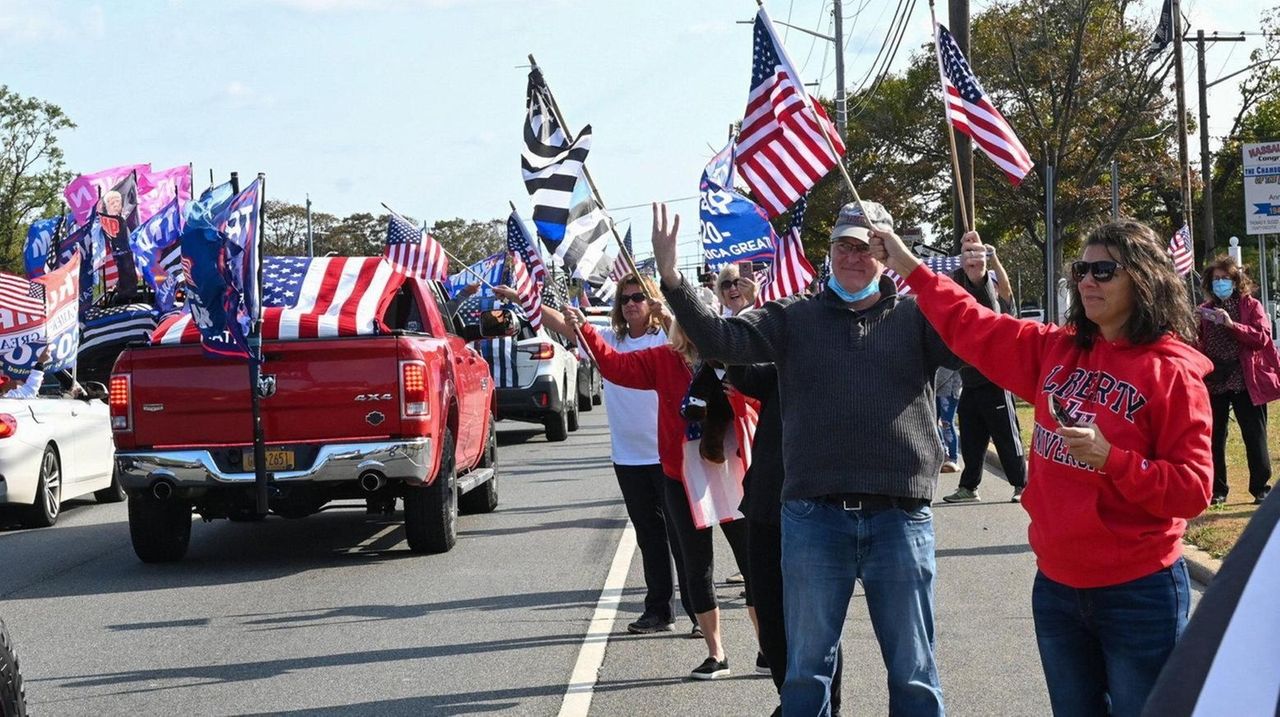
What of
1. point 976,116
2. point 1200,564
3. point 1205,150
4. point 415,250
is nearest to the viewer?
point 1200,564

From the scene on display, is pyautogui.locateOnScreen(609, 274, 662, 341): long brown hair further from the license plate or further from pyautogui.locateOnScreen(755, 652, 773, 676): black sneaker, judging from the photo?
the license plate

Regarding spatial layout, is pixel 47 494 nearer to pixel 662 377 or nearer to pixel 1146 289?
pixel 662 377

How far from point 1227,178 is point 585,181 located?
6067cm

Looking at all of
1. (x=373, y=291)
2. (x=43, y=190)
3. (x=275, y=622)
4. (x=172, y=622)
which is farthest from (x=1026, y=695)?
(x=43, y=190)

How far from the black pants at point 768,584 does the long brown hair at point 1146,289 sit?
1818mm

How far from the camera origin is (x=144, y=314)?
67.6ft

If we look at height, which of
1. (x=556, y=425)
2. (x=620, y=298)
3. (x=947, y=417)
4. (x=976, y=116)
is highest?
(x=976, y=116)

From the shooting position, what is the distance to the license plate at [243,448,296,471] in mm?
10508

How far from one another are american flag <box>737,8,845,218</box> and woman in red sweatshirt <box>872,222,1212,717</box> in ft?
13.6

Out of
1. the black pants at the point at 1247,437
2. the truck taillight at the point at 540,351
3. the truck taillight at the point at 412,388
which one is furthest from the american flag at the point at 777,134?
the truck taillight at the point at 540,351

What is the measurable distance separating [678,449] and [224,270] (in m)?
4.55

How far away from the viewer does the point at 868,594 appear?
192 inches

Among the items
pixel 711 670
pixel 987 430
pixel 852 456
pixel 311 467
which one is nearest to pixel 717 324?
pixel 852 456

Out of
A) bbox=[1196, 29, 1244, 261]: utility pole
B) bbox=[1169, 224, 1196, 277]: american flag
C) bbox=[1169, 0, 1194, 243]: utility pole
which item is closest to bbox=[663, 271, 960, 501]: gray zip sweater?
bbox=[1169, 224, 1196, 277]: american flag
